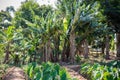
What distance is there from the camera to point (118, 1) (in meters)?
19.5

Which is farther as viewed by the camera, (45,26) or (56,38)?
(56,38)

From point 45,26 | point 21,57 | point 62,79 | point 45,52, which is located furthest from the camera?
point 21,57

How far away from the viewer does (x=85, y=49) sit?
24422 millimetres

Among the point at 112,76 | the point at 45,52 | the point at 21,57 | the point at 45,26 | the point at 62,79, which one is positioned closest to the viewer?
the point at 62,79

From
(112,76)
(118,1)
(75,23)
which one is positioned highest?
(118,1)

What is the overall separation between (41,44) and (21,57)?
12.9 feet

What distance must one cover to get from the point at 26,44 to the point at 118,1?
834cm

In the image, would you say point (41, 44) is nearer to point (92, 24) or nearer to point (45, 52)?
point (45, 52)

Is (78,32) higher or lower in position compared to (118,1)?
lower

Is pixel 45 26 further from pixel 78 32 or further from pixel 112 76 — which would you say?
pixel 112 76

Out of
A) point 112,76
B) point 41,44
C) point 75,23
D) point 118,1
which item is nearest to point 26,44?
point 41,44

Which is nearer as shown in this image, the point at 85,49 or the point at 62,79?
the point at 62,79

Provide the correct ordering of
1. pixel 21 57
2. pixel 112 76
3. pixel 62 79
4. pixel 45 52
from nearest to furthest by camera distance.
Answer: pixel 62 79 → pixel 112 76 → pixel 45 52 → pixel 21 57

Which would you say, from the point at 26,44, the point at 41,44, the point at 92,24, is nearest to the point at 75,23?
the point at 92,24
